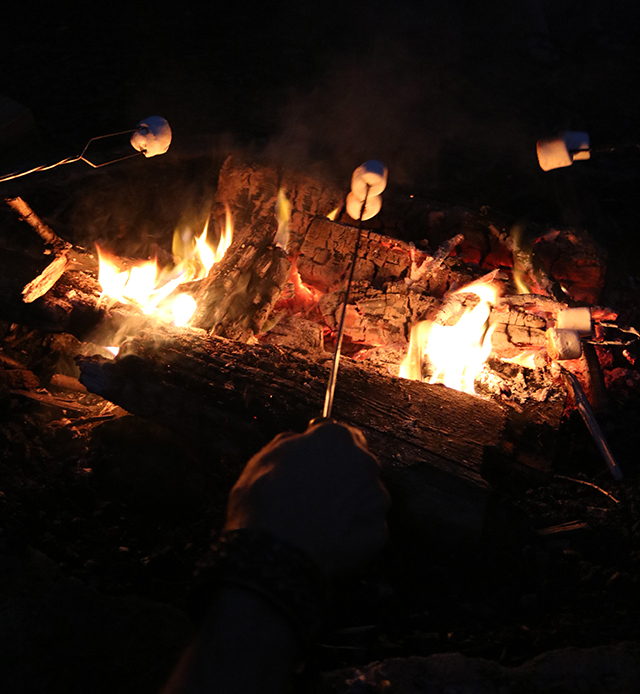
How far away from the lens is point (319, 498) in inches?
50.9

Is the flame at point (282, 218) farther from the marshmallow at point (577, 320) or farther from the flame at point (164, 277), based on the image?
the marshmallow at point (577, 320)

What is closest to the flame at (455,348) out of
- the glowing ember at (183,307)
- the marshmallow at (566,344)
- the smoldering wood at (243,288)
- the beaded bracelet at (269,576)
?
the marshmallow at (566,344)

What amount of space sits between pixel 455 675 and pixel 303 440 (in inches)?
38.3

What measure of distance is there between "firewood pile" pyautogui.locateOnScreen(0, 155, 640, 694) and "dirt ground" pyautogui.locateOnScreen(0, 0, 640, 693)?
3 cm

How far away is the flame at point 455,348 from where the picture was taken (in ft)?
10.5

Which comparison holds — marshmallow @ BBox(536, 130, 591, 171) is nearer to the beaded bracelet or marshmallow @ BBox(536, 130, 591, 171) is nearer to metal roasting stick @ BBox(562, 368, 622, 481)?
metal roasting stick @ BBox(562, 368, 622, 481)

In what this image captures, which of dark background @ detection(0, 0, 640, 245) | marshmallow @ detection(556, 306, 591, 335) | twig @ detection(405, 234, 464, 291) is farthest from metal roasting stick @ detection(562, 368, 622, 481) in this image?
dark background @ detection(0, 0, 640, 245)

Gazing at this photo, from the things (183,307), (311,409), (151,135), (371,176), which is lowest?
(311,409)

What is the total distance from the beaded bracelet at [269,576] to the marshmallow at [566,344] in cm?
276

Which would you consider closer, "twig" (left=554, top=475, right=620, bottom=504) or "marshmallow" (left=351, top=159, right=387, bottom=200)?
"twig" (left=554, top=475, right=620, bottom=504)

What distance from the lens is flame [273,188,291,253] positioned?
13.2ft

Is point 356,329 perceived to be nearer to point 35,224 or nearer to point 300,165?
point 300,165

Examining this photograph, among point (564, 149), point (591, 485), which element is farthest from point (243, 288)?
point (591, 485)

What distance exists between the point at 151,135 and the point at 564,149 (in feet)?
10.4
